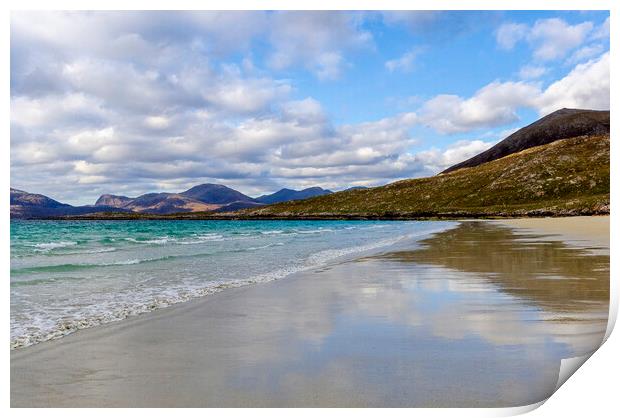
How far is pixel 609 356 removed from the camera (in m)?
8.86

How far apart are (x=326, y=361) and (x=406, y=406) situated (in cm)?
186

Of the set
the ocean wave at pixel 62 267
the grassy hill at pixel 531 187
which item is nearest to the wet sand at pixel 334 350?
the ocean wave at pixel 62 267

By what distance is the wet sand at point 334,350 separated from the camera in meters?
6.73

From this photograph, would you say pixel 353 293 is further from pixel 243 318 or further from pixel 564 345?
pixel 564 345

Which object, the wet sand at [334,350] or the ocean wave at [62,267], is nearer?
the wet sand at [334,350]

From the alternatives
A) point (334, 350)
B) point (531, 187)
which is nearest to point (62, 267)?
point (334, 350)

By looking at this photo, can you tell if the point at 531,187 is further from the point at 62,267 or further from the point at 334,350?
the point at 334,350

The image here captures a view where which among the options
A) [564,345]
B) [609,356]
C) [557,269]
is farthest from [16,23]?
[557,269]

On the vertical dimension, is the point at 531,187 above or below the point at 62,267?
above

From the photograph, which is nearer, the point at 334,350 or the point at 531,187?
the point at 334,350

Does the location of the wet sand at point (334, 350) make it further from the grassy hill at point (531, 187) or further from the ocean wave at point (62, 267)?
the grassy hill at point (531, 187)

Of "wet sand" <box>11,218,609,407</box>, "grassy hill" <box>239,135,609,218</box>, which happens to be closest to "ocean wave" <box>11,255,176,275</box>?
"wet sand" <box>11,218,609,407</box>

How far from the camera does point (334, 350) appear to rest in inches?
337
